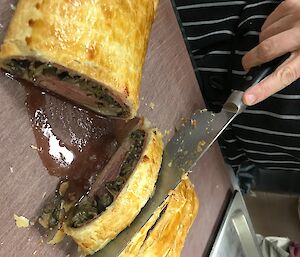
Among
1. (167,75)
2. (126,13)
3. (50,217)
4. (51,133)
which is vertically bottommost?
(50,217)

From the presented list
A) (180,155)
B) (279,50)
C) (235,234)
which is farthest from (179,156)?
(235,234)

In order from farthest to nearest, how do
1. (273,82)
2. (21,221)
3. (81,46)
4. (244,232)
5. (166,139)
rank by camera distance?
(244,232) < (166,139) < (273,82) < (21,221) < (81,46)

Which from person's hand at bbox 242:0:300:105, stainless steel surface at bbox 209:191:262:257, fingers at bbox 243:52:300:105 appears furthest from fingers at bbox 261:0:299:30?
stainless steel surface at bbox 209:191:262:257

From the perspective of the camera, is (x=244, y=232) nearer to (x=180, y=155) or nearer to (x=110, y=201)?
(x=180, y=155)

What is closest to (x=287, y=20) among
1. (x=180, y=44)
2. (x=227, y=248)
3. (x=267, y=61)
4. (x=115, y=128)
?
(x=267, y=61)

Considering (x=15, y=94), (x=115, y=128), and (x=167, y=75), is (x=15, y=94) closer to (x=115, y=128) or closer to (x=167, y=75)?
(x=115, y=128)

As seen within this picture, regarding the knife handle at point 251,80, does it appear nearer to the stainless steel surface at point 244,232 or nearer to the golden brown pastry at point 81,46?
the golden brown pastry at point 81,46

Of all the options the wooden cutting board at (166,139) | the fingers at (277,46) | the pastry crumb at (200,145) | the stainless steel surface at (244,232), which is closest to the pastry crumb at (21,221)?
the wooden cutting board at (166,139)
